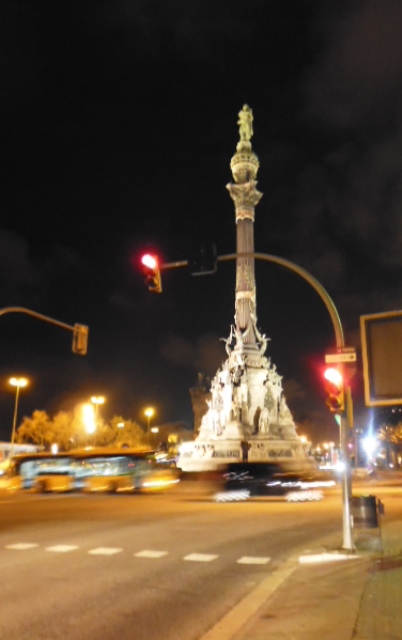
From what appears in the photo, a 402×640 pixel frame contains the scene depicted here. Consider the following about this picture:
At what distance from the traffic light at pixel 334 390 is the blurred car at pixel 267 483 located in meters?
14.3

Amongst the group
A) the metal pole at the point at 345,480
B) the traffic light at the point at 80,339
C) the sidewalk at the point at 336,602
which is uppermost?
the traffic light at the point at 80,339

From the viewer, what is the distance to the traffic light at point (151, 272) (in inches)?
519

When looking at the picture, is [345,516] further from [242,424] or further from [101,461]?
[242,424]

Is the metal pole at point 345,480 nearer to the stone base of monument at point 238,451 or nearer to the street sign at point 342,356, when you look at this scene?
the street sign at point 342,356

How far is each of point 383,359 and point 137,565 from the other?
5.70 metres

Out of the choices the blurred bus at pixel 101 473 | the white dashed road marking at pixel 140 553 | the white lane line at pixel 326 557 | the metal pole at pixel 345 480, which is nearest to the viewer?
the white lane line at pixel 326 557

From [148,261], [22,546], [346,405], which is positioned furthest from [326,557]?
[148,261]

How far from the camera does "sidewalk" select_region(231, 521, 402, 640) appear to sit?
6184 mm

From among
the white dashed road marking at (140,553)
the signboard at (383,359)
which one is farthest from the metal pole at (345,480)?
the signboard at (383,359)

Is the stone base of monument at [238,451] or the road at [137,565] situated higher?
the stone base of monument at [238,451]

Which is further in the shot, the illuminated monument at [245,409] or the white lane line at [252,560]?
the illuminated monument at [245,409]

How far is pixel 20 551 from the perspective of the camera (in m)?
12.2

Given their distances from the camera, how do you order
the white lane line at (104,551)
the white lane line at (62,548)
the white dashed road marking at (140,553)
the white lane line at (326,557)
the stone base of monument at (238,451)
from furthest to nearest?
the stone base of monument at (238,451), the white lane line at (62,548), the white lane line at (104,551), the white dashed road marking at (140,553), the white lane line at (326,557)

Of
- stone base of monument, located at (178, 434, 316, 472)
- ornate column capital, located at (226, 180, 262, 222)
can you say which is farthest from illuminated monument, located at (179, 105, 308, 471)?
ornate column capital, located at (226, 180, 262, 222)
